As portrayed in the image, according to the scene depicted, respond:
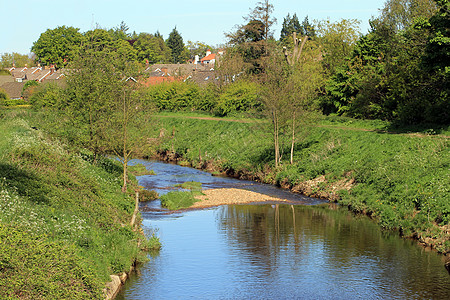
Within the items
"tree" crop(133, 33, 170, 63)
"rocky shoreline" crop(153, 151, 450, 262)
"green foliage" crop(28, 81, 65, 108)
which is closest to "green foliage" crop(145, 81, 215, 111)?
"green foliage" crop(28, 81, 65, 108)

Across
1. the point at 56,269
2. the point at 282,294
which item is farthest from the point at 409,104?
the point at 56,269

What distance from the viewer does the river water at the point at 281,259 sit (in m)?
18.2

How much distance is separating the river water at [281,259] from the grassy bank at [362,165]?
1.18 meters

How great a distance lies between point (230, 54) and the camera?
73.7 meters

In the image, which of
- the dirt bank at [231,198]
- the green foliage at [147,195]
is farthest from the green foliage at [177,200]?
the green foliage at [147,195]

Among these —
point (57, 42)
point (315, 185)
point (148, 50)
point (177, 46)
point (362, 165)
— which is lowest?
point (315, 185)

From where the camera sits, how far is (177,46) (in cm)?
17900

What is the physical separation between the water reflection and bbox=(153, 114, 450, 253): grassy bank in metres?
1.37

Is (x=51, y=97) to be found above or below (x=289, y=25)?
below

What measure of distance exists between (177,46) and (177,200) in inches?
6003

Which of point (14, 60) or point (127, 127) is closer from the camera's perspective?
point (127, 127)

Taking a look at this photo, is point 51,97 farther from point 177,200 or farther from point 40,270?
point 40,270

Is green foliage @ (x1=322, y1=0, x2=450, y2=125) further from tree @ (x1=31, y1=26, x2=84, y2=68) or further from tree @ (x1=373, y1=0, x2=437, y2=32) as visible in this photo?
tree @ (x1=31, y1=26, x2=84, y2=68)

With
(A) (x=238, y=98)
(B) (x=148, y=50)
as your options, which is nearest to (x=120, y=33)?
(B) (x=148, y=50)
